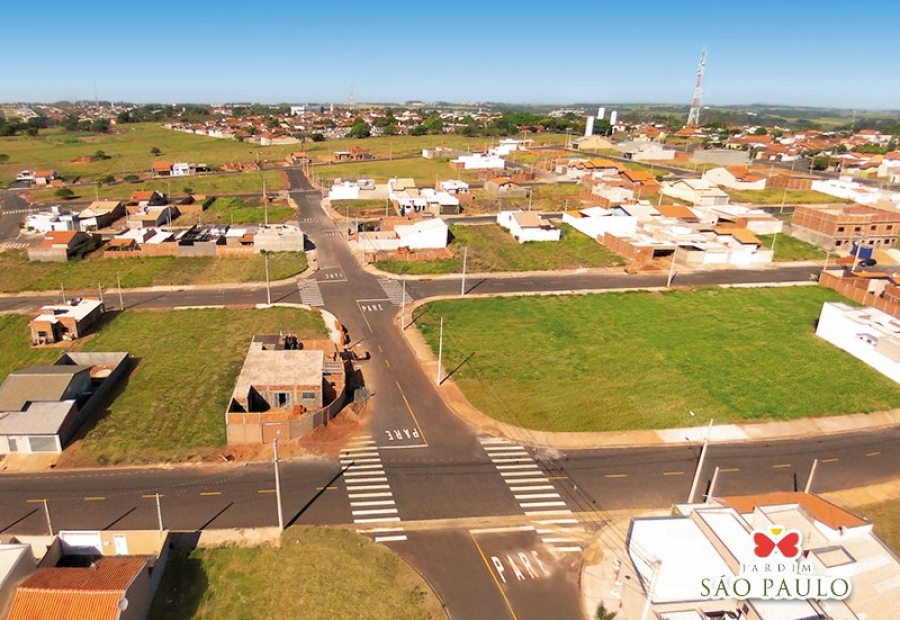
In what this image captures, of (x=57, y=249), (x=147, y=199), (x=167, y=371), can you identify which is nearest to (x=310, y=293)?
(x=167, y=371)

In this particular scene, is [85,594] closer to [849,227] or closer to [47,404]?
[47,404]

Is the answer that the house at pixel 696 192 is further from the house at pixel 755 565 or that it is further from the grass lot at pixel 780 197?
the house at pixel 755 565

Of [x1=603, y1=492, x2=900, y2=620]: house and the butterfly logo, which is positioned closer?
the butterfly logo

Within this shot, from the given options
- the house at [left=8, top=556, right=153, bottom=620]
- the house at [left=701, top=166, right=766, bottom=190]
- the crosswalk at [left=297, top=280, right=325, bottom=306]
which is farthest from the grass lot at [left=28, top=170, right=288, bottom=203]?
the house at [left=8, top=556, right=153, bottom=620]

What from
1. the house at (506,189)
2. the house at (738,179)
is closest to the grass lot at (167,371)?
the house at (506,189)

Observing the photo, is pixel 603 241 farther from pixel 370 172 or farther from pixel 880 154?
pixel 880 154

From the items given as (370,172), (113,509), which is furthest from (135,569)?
(370,172)

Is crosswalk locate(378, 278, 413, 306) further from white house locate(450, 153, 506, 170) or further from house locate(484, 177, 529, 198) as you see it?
white house locate(450, 153, 506, 170)
